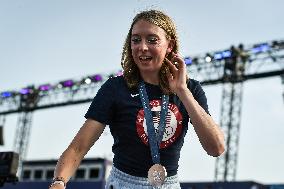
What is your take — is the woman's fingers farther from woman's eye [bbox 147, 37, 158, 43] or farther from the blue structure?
the blue structure

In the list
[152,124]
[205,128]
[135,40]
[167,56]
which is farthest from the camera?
[167,56]

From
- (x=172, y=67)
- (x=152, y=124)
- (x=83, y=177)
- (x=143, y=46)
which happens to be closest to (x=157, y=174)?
(x=152, y=124)

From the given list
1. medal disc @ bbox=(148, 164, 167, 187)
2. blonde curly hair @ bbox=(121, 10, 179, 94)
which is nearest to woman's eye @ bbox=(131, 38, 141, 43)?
blonde curly hair @ bbox=(121, 10, 179, 94)

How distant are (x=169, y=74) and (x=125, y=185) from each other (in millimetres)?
599

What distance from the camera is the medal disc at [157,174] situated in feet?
8.22

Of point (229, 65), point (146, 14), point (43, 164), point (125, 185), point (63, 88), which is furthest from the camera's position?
point (43, 164)

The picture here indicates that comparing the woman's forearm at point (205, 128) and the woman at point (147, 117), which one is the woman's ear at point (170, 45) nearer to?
the woman at point (147, 117)

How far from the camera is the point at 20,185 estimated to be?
36156 millimetres

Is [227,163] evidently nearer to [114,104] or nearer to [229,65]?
[229,65]

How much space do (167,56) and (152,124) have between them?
458 millimetres

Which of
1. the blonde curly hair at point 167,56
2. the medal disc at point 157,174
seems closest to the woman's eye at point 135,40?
the blonde curly hair at point 167,56

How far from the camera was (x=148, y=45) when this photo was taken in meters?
2.65

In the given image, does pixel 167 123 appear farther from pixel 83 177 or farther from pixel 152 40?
pixel 83 177

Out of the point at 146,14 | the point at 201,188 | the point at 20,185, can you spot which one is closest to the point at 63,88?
the point at 20,185
